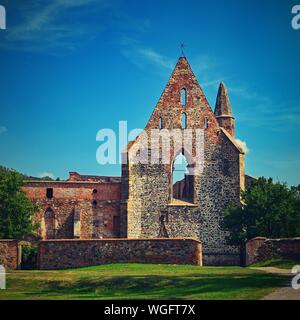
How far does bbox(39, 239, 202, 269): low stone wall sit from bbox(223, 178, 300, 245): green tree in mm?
4335

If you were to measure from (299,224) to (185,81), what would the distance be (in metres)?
14.8

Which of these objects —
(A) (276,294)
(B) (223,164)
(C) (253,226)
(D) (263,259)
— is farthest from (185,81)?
(A) (276,294)

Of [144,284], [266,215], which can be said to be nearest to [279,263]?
[266,215]

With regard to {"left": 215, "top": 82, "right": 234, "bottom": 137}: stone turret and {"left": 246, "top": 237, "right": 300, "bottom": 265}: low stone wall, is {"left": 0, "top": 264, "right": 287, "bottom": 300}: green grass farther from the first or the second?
{"left": 215, "top": 82, "right": 234, "bottom": 137}: stone turret

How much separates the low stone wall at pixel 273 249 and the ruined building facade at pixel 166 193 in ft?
31.7

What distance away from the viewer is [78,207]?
47.4m

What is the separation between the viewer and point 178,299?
21.4 m

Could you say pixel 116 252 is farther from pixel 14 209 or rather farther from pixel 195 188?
pixel 195 188

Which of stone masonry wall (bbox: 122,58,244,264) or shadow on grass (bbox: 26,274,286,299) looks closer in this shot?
shadow on grass (bbox: 26,274,286,299)

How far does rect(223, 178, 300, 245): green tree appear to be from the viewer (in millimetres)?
37000

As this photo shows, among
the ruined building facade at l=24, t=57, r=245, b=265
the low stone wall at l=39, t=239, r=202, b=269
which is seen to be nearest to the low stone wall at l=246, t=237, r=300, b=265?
the low stone wall at l=39, t=239, r=202, b=269

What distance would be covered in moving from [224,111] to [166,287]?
26932 millimetres

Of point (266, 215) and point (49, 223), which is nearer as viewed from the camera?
point (266, 215)
